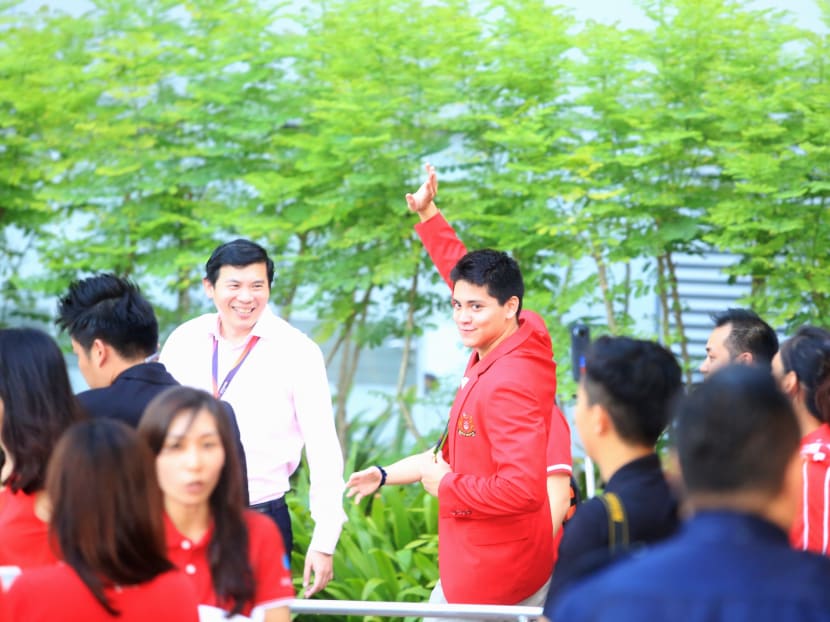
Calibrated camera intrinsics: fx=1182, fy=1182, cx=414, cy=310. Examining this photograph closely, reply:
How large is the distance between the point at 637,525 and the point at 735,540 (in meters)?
0.73

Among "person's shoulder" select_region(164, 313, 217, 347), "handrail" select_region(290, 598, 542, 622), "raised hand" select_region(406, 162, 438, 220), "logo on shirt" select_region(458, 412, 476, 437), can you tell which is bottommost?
"handrail" select_region(290, 598, 542, 622)

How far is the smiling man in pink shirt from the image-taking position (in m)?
4.29

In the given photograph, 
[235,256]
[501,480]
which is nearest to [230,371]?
[235,256]

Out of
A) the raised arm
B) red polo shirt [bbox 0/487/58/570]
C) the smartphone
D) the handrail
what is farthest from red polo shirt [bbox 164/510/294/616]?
the smartphone

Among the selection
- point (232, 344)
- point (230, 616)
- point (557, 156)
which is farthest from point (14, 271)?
point (230, 616)

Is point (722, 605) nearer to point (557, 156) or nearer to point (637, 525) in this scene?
point (637, 525)

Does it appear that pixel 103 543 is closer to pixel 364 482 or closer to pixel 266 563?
pixel 266 563

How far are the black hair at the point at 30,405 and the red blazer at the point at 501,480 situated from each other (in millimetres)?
1364

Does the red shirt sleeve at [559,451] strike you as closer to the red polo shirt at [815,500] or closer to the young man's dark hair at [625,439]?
the red polo shirt at [815,500]

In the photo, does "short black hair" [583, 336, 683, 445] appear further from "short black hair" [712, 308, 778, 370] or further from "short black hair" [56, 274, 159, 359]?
"short black hair" [712, 308, 778, 370]

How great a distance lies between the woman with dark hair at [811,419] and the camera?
334 centimetres

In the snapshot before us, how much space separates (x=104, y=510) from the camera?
237 cm

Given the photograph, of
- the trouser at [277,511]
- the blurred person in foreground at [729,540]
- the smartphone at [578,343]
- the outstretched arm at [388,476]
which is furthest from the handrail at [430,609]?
the smartphone at [578,343]

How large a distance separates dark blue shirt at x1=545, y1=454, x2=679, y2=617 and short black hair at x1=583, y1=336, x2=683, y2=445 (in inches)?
2.9
